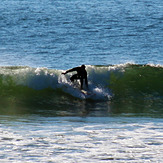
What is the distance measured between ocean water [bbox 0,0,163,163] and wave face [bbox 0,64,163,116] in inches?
1.7

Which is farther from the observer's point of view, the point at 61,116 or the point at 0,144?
the point at 61,116

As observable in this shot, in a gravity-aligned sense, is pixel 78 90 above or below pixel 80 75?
below

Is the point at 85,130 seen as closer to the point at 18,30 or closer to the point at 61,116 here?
the point at 61,116

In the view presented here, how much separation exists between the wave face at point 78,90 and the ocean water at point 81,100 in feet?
0.14

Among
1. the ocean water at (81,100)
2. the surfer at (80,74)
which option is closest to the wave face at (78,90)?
the ocean water at (81,100)

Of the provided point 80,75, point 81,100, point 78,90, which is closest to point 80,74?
point 80,75

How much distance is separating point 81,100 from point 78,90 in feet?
1.96

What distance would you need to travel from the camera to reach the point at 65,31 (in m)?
53.0

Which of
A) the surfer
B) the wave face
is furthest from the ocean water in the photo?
the surfer

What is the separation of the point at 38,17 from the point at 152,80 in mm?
39944

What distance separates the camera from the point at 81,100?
21.1 metres

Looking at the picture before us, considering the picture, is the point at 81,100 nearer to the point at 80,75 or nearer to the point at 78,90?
the point at 78,90

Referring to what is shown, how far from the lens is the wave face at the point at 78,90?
20.8 meters

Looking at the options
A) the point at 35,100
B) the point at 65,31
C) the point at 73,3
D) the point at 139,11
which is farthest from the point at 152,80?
the point at 73,3
